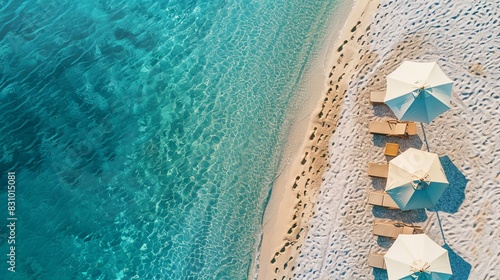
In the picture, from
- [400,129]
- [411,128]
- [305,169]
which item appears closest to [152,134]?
[305,169]

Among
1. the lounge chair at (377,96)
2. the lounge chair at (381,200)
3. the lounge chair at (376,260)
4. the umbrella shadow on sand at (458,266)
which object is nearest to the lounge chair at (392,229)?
the lounge chair at (381,200)

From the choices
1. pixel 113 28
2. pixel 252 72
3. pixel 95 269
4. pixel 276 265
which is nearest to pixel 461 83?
pixel 252 72

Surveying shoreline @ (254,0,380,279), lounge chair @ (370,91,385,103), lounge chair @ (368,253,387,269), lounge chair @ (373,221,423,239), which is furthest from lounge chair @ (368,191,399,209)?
lounge chair @ (370,91,385,103)

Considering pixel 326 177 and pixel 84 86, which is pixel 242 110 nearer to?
pixel 326 177

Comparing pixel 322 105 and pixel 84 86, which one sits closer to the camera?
pixel 322 105

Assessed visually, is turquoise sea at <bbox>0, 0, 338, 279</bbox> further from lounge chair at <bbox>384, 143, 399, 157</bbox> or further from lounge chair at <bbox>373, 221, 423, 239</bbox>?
lounge chair at <bbox>373, 221, 423, 239</bbox>
